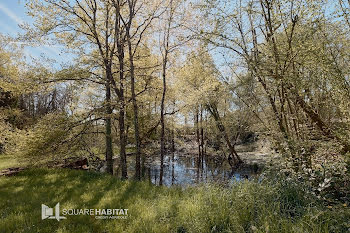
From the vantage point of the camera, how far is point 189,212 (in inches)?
134

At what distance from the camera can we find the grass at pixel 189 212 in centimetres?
272

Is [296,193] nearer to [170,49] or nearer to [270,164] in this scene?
[270,164]

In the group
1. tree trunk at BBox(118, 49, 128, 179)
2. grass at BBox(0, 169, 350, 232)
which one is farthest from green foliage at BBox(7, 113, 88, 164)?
grass at BBox(0, 169, 350, 232)

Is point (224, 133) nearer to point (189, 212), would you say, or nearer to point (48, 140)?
point (48, 140)

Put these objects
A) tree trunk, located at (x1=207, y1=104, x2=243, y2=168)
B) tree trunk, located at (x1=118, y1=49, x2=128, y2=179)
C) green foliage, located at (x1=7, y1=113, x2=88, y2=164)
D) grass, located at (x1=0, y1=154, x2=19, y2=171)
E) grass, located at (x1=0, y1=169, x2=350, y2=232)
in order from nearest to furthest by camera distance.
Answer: grass, located at (x1=0, y1=169, x2=350, y2=232), green foliage, located at (x1=7, y1=113, x2=88, y2=164), tree trunk, located at (x1=118, y1=49, x2=128, y2=179), grass, located at (x1=0, y1=154, x2=19, y2=171), tree trunk, located at (x1=207, y1=104, x2=243, y2=168)

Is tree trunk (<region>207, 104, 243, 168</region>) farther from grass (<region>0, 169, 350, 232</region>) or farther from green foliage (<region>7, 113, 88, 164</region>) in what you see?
grass (<region>0, 169, 350, 232</region>)

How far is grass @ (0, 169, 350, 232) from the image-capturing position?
2.72 meters

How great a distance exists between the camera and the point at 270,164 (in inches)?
176

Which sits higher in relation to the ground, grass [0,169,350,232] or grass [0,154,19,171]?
grass [0,154,19,171]

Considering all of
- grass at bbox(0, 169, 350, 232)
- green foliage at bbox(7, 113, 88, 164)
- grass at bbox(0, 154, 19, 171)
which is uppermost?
green foliage at bbox(7, 113, 88, 164)

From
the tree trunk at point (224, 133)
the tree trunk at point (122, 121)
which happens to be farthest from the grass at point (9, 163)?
the tree trunk at point (224, 133)

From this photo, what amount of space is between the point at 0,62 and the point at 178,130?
40.3ft

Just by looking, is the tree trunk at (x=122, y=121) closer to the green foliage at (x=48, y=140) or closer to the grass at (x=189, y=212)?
the green foliage at (x=48, y=140)

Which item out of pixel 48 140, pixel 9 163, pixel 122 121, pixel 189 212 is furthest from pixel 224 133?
pixel 9 163
